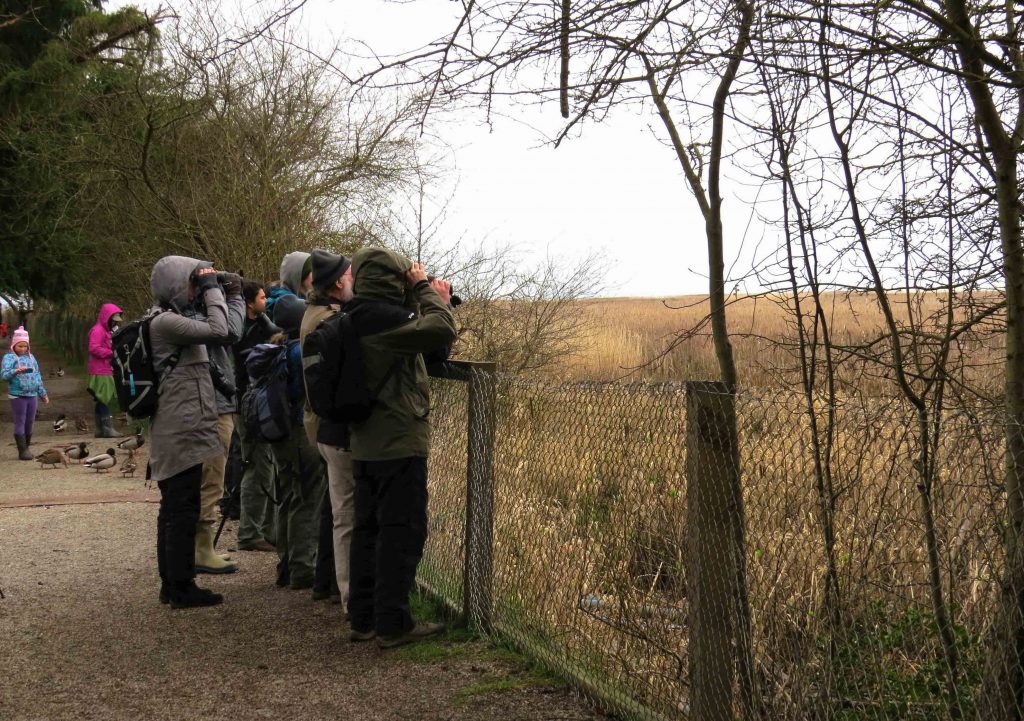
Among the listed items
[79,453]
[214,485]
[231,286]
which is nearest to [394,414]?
[231,286]

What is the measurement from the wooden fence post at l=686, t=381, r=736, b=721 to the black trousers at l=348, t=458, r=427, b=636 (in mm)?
1848

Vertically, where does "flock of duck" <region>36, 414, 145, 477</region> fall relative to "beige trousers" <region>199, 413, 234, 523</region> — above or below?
below

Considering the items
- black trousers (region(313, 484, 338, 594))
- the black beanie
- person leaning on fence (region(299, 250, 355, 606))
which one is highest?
the black beanie

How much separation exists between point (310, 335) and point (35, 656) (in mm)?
2102

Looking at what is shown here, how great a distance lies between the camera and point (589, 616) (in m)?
4.83

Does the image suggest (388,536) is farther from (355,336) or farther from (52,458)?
(52,458)

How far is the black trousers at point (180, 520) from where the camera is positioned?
6566 millimetres

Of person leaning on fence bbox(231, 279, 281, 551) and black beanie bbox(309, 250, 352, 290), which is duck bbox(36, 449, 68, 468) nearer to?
person leaning on fence bbox(231, 279, 281, 551)

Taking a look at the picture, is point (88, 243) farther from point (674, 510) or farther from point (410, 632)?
point (674, 510)

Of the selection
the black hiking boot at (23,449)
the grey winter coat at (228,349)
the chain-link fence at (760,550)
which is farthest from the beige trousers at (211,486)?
the black hiking boot at (23,449)

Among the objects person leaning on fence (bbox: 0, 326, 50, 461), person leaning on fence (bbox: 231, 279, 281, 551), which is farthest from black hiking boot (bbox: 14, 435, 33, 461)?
person leaning on fence (bbox: 231, 279, 281, 551)

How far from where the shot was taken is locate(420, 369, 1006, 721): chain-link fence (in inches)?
129

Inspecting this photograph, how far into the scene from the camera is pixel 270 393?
263 inches

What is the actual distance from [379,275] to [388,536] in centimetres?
118
